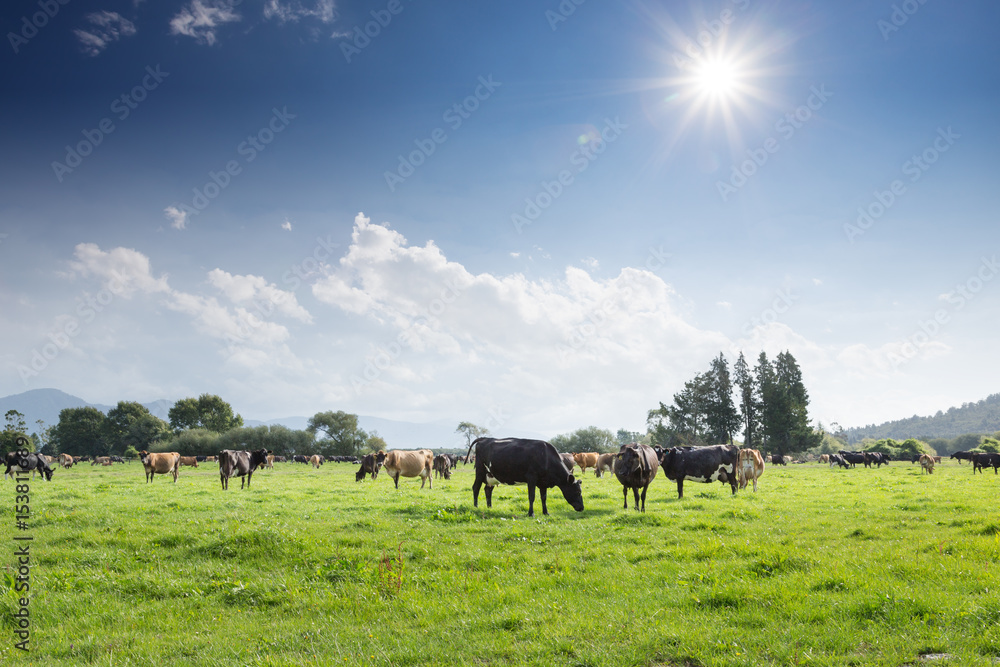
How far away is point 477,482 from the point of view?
18.1 metres

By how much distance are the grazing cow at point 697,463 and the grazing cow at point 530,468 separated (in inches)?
260

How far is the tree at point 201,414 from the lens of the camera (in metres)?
122

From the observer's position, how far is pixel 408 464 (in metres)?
30.6

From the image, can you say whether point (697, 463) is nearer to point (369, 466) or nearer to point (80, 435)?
point (369, 466)

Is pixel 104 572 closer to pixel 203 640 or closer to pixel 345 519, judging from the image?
pixel 203 640

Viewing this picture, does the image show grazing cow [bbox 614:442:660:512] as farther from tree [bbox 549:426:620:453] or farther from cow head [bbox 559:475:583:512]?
tree [bbox 549:426:620:453]

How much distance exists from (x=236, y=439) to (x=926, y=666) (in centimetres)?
11775

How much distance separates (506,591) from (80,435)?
143897mm

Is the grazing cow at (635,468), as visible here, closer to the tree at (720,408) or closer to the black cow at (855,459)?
the black cow at (855,459)

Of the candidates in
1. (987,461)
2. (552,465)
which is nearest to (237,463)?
(552,465)

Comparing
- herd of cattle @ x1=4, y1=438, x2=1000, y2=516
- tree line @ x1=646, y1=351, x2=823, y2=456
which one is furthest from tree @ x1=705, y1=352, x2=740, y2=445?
herd of cattle @ x1=4, y1=438, x2=1000, y2=516

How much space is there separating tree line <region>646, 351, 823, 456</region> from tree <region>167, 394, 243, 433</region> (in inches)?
3942

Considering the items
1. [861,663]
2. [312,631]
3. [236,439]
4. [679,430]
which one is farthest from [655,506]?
[236,439]

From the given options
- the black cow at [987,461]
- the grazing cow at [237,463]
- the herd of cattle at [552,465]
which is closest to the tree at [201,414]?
the herd of cattle at [552,465]
